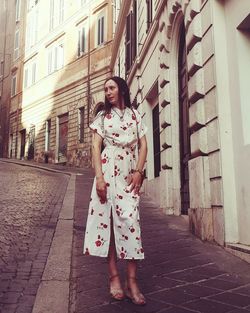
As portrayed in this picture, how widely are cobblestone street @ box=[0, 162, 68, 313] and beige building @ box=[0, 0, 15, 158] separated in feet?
81.7

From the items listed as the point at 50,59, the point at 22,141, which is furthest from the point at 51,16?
the point at 22,141

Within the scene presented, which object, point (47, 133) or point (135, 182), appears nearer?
point (135, 182)

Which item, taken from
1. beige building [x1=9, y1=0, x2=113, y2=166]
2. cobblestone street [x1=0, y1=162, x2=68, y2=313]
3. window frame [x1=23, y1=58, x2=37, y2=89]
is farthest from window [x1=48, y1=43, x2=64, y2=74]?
cobblestone street [x1=0, y1=162, x2=68, y2=313]

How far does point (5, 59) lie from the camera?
3547 centimetres

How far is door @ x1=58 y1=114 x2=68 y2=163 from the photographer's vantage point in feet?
83.2

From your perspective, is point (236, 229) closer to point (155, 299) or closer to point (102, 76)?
point (155, 299)

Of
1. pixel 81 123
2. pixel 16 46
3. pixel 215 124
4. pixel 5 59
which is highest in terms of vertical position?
pixel 16 46

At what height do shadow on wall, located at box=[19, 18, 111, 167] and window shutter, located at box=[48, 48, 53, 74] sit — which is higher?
window shutter, located at box=[48, 48, 53, 74]

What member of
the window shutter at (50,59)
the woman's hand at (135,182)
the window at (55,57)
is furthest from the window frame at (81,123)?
the woman's hand at (135,182)

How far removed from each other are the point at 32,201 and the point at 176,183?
3.09 metres

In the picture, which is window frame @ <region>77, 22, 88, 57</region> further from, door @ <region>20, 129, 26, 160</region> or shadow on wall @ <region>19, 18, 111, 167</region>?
door @ <region>20, 129, 26, 160</region>

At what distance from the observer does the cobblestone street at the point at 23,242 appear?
325 centimetres

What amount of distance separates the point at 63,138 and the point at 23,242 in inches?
824

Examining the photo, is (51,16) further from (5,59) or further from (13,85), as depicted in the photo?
(5,59)
